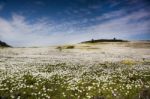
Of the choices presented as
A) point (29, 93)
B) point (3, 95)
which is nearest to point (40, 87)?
point (29, 93)

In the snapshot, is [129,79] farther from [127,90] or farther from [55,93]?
[55,93]

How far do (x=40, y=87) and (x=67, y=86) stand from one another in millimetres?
2537

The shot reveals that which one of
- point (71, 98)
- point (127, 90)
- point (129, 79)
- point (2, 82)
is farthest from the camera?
point (129, 79)

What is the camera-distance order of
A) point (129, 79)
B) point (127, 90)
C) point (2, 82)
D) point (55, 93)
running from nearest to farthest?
point (55, 93)
point (127, 90)
point (2, 82)
point (129, 79)

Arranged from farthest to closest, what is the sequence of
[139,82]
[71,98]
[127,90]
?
1. [139,82]
2. [127,90]
3. [71,98]

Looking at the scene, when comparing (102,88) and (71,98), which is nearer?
(71,98)

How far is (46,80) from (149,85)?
10540 mm

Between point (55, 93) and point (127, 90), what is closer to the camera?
point (55, 93)

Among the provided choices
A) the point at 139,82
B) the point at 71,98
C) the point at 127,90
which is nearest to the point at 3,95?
the point at 71,98

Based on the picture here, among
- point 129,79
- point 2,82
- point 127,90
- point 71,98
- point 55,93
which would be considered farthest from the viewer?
point 129,79

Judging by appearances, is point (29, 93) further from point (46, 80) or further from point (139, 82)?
point (139, 82)

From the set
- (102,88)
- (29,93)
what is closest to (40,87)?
(29,93)

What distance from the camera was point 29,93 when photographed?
746 inches

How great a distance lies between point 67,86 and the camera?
860 inches
